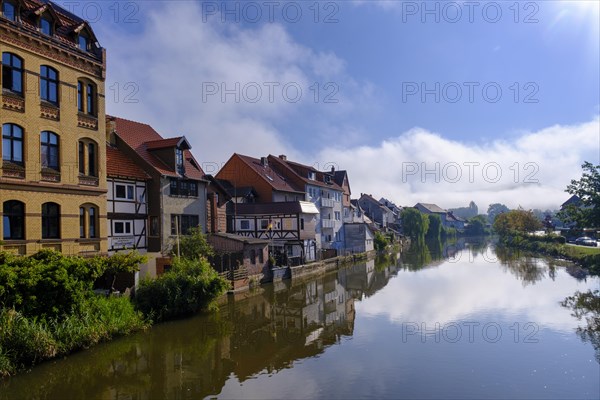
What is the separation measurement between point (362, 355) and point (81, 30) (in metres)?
19.2

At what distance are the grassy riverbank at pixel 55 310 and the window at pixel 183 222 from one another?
29.9 ft

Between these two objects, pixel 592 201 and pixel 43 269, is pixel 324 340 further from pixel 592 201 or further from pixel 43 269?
pixel 592 201

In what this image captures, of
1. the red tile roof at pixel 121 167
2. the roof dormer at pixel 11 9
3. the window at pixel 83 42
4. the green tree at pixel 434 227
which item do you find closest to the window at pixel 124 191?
the red tile roof at pixel 121 167

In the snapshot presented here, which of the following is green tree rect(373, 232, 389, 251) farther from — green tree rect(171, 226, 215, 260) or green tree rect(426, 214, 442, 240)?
green tree rect(171, 226, 215, 260)

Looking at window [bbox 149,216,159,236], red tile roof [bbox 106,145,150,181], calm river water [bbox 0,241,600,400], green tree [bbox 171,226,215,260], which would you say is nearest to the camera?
calm river water [bbox 0,241,600,400]

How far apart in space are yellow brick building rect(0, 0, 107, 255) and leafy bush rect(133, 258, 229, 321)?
3.41 metres

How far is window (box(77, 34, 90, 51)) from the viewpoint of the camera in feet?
65.3

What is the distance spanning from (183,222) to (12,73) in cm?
1394

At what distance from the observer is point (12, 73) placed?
55.3 feet

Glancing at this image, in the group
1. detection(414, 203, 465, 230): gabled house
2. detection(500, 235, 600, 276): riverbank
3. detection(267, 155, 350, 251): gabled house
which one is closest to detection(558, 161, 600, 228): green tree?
detection(500, 235, 600, 276): riverbank

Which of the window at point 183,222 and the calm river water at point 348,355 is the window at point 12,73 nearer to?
the calm river water at point 348,355

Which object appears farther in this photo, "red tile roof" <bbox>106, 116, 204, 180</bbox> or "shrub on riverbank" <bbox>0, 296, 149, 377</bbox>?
"red tile roof" <bbox>106, 116, 204, 180</bbox>

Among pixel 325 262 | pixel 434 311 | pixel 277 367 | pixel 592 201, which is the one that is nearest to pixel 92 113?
pixel 277 367

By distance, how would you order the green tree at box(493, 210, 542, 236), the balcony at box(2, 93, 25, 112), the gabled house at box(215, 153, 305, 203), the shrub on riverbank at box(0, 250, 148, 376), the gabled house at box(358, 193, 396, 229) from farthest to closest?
the gabled house at box(358, 193, 396, 229) → the green tree at box(493, 210, 542, 236) → the gabled house at box(215, 153, 305, 203) → the balcony at box(2, 93, 25, 112) → the shrub on riverbank at box(0, 250, 148, 376)
